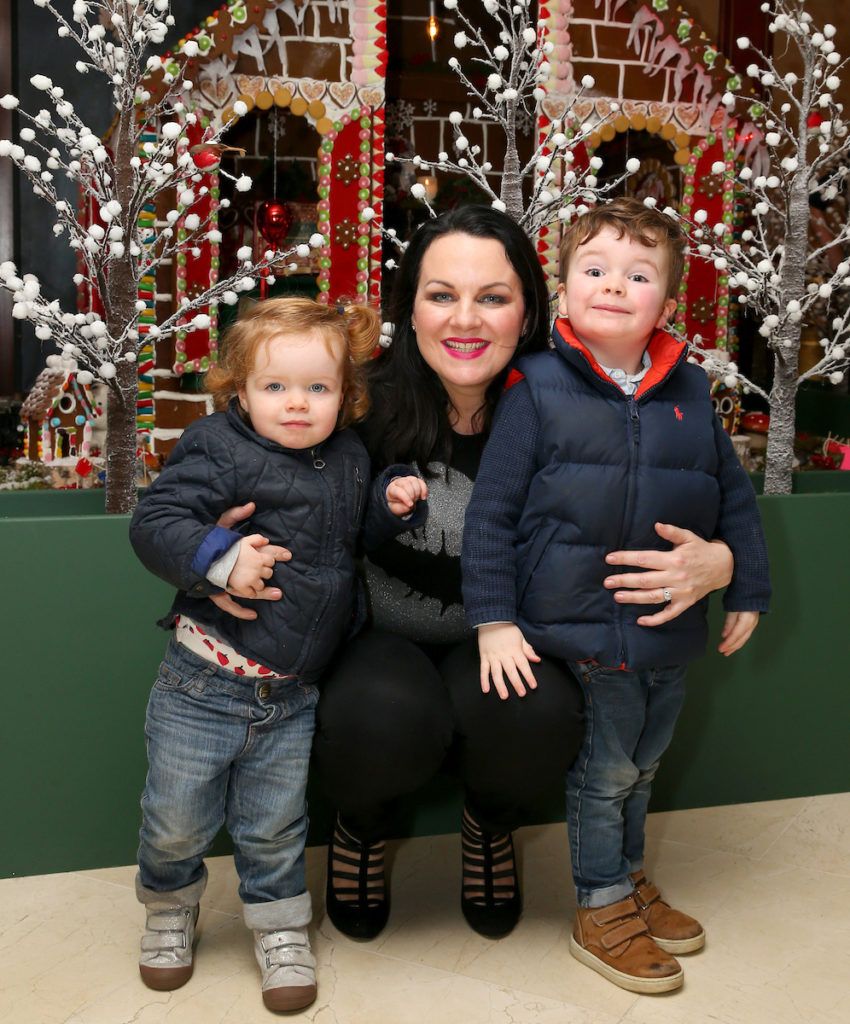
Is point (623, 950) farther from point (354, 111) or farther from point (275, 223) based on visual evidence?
point (275, 223)

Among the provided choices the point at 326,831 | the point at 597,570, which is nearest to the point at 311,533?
the point at 597,570

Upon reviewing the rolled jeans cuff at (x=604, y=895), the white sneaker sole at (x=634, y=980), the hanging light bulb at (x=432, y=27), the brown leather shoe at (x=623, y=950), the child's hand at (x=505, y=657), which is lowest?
the white sneaker sole at (x=634, y=980)

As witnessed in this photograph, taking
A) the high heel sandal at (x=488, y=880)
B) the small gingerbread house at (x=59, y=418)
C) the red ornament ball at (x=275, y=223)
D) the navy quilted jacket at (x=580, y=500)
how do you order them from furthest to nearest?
the red ornament ball at (x=275, y=223) → the small gingerbread house at (x=59, y=418) → the high heel sandal at (x=488, y=880) → the navy quilted jacket at (x=580, y=500)

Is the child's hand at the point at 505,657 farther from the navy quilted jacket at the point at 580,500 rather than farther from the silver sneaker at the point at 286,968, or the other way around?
the silver sneaker at the point at 286,968

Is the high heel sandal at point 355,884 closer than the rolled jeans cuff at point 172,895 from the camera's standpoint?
No

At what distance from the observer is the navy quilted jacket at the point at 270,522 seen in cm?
163

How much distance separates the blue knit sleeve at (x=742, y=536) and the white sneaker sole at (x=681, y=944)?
0.54m

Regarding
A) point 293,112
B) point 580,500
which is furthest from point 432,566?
point 293,112

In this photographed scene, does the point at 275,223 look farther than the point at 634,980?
Yes

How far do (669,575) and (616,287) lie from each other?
43cm

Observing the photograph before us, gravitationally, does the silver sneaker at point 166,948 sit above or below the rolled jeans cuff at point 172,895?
below

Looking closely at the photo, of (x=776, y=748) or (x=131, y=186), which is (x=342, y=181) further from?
(x=776, y=748)

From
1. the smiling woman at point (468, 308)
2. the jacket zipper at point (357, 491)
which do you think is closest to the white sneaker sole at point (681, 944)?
the jacket zipper at point (357, 491)

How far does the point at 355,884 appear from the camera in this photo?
6.21ft
